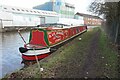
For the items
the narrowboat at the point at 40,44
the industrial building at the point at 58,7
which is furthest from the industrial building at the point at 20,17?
the narrowboat at the point at 40,44

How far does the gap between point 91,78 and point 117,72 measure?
3.60ft

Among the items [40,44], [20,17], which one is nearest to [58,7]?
[20,17]

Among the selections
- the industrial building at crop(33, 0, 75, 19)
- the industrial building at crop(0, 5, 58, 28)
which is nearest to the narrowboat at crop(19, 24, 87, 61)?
the industrial building at crop(0, 5, 58, 28)

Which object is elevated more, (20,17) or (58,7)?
(58,7)

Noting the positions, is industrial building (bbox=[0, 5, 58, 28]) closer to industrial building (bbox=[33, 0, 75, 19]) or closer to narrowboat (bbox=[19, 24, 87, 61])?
industrial building (bbox=[33, 0, 75, 19])

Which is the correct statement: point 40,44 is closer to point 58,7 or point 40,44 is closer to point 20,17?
point 20,17

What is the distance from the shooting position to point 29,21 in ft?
137

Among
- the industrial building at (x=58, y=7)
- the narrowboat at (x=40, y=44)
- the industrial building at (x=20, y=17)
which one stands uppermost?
the industrial building at (x=58, y=7)

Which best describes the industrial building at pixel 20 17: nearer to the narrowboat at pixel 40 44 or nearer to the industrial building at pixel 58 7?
the industrial building at pixel 58 7

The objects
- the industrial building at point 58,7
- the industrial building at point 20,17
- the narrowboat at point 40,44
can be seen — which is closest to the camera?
the narrowboat at point 40,44

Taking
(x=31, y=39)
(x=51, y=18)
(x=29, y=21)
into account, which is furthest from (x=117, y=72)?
(x=51, y=18)

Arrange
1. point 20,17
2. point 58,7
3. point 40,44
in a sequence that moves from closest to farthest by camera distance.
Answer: point 40,44 → point 20,17 → point 58,7

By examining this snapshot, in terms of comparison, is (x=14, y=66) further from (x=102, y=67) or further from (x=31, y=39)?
(x=102, y=67)

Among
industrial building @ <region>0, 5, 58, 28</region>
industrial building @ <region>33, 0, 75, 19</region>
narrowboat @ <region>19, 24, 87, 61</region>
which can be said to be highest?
industrial building @ <region>33, 0, 75, 19</region>
